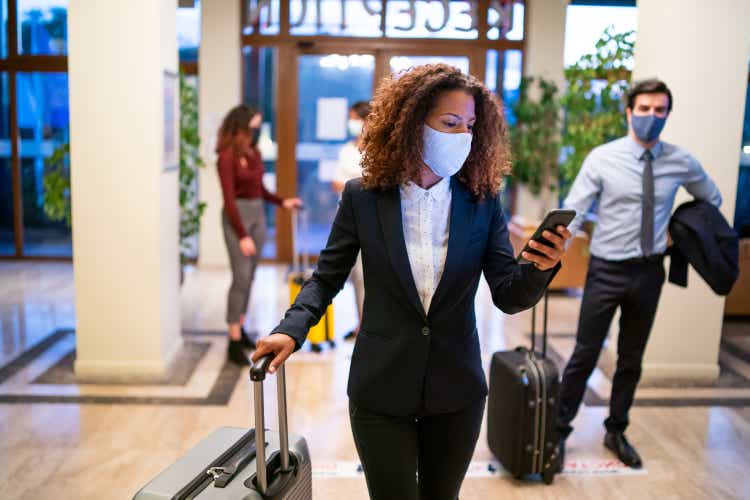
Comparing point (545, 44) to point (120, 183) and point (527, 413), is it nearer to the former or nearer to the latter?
point (120, 183)

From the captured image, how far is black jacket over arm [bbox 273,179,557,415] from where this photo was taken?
6.70 ft

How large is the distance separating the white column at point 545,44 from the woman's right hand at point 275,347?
690 cm

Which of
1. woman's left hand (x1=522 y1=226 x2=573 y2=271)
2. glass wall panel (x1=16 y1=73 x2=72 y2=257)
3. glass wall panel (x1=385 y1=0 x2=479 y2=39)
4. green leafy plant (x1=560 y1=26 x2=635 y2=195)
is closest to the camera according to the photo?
woman's left hand (x1=522 y1=226 x2=573 y2=271)

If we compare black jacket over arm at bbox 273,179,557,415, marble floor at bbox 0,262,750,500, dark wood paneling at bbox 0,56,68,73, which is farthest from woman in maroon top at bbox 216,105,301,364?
Answer: dark wood paneling at bbox 0,56,68,73

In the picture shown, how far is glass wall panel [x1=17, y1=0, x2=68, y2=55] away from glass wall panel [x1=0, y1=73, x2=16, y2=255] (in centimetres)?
44

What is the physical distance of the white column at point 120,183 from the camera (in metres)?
4.46

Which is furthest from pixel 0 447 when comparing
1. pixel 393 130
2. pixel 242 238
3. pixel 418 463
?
pixel 393 130

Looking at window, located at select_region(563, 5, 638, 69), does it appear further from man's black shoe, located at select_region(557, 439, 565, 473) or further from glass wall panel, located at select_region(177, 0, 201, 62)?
man's black shoe, located at select_region(557, 439, 565, 473)

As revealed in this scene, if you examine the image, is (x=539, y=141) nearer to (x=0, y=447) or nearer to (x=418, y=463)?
(x=0, y=447)

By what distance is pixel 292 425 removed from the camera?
4.20 meters

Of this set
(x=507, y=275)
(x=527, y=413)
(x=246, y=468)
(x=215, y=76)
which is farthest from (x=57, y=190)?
(x=507, y=275)

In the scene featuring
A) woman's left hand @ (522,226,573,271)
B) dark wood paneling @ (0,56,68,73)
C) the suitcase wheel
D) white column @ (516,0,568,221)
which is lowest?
the suitcase wheel

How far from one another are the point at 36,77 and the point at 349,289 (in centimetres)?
415

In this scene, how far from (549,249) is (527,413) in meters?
1.63
